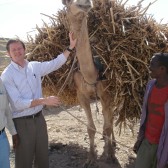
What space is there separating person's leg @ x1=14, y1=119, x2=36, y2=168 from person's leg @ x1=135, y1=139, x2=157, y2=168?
1293mm

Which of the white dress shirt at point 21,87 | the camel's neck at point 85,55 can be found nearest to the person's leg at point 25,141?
the white dress shirt at point 21,87

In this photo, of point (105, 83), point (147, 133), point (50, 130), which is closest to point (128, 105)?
point (105, 83)

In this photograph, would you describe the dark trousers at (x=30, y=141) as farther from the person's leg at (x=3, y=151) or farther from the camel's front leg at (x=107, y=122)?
the camel's front leg at (x=107, y=122)

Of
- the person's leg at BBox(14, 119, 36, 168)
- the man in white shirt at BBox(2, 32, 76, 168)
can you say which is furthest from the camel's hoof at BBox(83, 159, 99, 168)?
the person's leg at BBox(14, 119, 36, 168)

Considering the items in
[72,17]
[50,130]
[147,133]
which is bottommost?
[50,130]

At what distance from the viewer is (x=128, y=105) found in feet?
16.9

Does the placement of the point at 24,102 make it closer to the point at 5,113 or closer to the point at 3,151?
the point at 5,113

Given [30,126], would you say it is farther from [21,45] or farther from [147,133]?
[147,133]

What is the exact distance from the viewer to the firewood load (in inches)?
194

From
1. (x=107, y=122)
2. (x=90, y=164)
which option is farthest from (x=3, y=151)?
(x=107, y=122)

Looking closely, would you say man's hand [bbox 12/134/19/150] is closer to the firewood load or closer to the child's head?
the firewood load

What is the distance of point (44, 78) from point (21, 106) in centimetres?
180

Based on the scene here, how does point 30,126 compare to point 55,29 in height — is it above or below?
below

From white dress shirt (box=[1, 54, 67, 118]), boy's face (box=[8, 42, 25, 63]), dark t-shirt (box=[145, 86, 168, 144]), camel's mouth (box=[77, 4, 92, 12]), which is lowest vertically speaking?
dark t-shirt (box=[145, 86, 168, 144])
